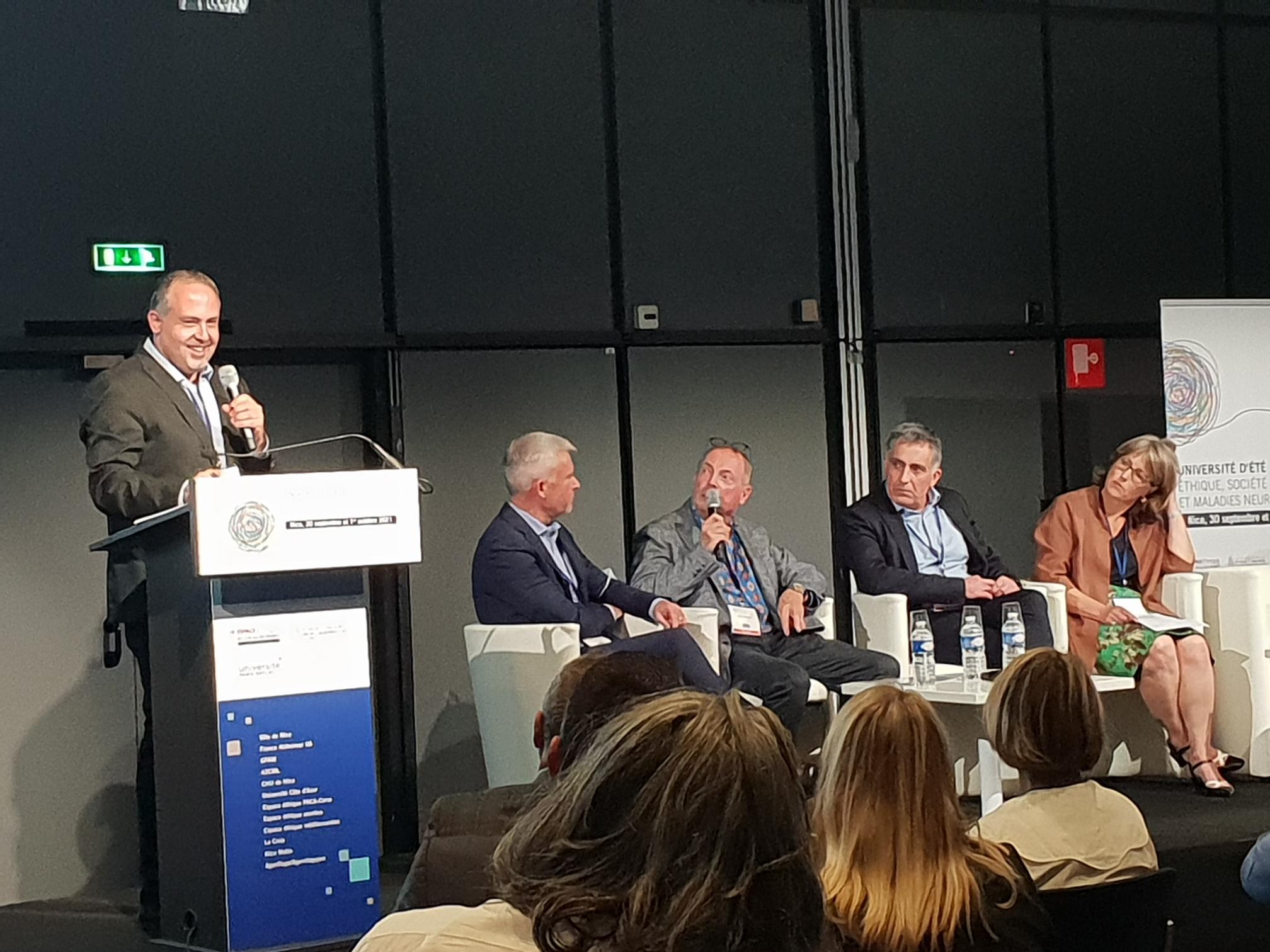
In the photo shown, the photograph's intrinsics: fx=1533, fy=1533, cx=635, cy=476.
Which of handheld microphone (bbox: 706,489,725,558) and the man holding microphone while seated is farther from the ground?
handheld microphone (bbox: 706,489,725,558)

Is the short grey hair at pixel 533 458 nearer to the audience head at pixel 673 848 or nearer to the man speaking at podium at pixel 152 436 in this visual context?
the man speaking at podium at pixel 152 436

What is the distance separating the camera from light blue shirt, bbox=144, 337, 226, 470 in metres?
3.70

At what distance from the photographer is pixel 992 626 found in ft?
17.6

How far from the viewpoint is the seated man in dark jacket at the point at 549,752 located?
6.60 feet

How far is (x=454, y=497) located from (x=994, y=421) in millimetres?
2363

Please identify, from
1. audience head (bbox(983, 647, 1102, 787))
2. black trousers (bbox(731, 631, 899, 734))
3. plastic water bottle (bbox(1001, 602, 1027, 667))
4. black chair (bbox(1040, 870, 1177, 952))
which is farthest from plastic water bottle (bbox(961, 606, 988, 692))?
black chair (bbox(1040, 870, 1177, 952))

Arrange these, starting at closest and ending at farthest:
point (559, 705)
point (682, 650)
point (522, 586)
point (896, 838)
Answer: point (896, 838) → point (559, 705) → point (682, 650) → point (522, 586)

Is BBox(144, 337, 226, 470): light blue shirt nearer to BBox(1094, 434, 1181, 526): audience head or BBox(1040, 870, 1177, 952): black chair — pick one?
BBox(1040, 870, 1177, 952): black chair

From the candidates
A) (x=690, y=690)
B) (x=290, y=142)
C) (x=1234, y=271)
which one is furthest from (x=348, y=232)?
(x=690, y=690)

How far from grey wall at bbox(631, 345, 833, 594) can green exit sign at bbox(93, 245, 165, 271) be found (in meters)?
1.80

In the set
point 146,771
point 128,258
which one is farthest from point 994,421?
point 146,771

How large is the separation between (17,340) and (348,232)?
1195 mm

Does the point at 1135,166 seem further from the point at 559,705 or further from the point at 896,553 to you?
the point at 559,705

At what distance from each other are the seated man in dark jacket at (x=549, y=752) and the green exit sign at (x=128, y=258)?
3.60m
